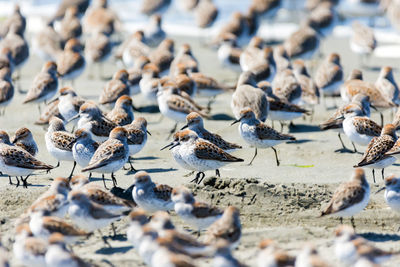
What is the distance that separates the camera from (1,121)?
16.5m

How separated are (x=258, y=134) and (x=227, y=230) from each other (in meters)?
4.20

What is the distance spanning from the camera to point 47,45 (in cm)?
2298

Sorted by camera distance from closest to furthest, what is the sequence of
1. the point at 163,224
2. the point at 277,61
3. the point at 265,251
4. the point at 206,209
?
→ 1. the point at 265,251
2. the point at 163,224
3. the point at 206,209
4. the point at 277,61

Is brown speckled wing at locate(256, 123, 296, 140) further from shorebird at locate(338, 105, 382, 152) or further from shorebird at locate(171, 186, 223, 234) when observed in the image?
shorebird at locate(171, 186, 223, 234)

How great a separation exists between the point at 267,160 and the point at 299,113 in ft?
6.93

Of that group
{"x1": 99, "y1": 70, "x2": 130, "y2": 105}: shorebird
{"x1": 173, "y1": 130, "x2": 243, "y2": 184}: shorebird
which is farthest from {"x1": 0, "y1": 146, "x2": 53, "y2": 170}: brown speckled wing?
{"x1": 99, "y1": 70, "x2": 130, "y2": 105}: shorebird

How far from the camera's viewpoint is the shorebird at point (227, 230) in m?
9.08

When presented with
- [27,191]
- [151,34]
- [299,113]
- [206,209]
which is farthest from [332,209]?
[151,34]

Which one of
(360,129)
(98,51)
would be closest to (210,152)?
(360,129)

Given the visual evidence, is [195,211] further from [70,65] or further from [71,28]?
[71,28]

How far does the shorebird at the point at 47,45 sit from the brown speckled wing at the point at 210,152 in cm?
→ 1149

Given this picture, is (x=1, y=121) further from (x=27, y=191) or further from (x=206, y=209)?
(x=206, y=209)

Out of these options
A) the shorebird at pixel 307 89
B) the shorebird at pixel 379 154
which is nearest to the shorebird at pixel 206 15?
the shorebird at pixel 307 89

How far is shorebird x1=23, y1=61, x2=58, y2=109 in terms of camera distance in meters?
16.9
